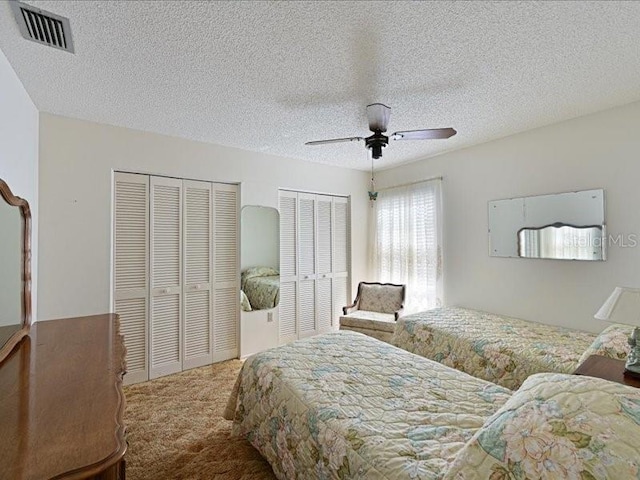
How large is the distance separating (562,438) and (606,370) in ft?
3.64

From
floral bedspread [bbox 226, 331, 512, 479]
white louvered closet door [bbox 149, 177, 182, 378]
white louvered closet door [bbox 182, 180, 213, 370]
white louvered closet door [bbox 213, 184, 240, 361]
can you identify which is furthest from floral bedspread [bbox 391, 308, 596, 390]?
white louvered closet door [bbox 149, 177, 182, 378]

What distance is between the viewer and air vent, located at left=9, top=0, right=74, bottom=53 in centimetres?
144

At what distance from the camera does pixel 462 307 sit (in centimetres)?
361

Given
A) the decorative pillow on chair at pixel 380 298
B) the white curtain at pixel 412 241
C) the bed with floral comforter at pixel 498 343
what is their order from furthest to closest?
the decorative pillow on chair at pixel 380 298, the white curtain at pixel 412 241, the bed with floral comforter at pixel 498 343

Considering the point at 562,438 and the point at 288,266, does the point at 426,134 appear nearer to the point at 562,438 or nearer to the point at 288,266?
the point at 562,438

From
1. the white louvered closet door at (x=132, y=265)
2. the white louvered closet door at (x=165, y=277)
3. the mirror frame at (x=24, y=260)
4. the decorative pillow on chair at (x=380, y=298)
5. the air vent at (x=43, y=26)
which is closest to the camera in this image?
the air vent at (x=43, y=26)

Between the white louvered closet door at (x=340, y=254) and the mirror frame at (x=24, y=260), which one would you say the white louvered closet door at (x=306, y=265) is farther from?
the mirror frame at (x=24, y=260)

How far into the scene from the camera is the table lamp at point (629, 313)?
5.05 feet

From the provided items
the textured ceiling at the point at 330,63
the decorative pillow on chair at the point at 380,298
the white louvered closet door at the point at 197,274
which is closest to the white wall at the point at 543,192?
the textured ceiling at the point at 330,63

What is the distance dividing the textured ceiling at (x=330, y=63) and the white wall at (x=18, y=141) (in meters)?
0.11

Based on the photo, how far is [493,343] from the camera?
2.50 meters

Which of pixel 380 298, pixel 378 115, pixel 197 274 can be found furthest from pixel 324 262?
pixel 378 115

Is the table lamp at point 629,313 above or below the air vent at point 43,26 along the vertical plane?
below

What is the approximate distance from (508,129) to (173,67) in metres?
2.94
